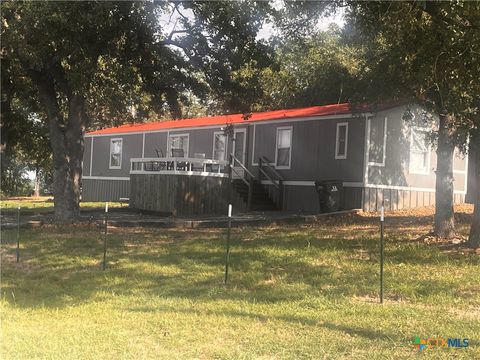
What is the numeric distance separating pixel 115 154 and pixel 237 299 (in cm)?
2241

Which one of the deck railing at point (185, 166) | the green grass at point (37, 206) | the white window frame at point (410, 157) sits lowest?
→ the green grass at point (37, 206)

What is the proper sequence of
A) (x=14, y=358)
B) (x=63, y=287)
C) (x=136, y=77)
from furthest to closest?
(x=136, y=77)
(x=63, y=287)
(x=14, y=358)

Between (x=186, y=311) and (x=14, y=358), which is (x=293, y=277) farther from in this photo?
(x=14, y=358)

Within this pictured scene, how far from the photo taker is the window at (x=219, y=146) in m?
22.5

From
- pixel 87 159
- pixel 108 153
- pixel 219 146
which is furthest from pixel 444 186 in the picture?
pixel 87 159

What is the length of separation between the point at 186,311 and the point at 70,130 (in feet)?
30.5

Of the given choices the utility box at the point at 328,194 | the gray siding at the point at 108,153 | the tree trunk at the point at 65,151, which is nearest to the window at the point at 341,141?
the utility box at the point at 328,194

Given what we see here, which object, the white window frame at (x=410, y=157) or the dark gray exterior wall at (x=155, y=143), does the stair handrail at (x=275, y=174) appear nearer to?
the white window frame at (x=410, y=157)

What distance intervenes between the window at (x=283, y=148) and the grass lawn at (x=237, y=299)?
8.56 meters

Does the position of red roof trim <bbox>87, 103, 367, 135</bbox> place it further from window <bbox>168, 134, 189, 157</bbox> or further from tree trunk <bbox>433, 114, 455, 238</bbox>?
tree trunk <bbox>433, 114, 455, 238</bbox>

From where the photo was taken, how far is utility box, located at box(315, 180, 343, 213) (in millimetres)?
17422

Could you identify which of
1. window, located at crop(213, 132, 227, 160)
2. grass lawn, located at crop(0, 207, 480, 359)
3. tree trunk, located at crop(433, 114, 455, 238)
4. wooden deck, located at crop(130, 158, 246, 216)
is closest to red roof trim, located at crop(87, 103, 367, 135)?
window, located at crop(213, 132, 227, 160)

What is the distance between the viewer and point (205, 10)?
12016 mm

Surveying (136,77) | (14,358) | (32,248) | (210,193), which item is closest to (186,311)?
(14,358)
